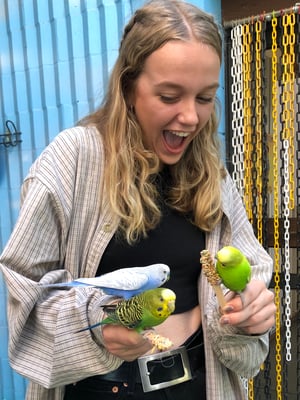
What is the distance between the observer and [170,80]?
0.76 metres

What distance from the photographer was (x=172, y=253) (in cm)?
83

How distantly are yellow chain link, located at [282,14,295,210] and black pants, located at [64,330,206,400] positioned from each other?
3.39ft

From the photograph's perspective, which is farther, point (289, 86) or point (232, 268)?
point (289, 86)

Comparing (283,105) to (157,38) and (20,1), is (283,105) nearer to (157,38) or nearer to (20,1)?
(157,38)

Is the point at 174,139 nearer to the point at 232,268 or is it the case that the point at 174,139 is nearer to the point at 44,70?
the point at 232,268

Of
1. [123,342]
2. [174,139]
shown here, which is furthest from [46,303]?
[174,139]

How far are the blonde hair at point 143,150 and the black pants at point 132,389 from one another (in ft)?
0.84

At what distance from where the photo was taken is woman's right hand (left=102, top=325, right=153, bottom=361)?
0.60m

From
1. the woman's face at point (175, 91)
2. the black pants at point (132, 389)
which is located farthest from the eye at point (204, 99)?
the black pants at point (132, 389)

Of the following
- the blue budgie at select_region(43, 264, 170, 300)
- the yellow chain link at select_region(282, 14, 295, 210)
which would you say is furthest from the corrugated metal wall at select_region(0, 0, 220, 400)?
the blue budgie at select_region(43, 264, 170, 300)

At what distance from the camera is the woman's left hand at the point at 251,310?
702 mm

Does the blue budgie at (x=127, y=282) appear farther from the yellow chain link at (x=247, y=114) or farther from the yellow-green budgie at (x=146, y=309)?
the yellow chain link at (x=247, y=114)

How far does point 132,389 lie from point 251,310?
0.27 metres

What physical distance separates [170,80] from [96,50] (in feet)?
3.42
